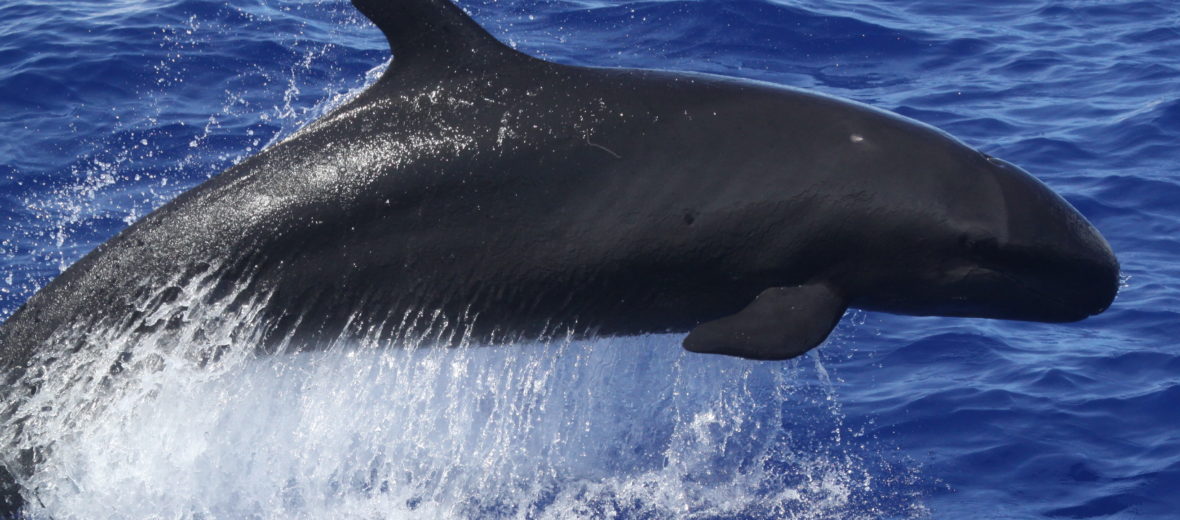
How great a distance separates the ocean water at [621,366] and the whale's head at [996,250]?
7.77 feet

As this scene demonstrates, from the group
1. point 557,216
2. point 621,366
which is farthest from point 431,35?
point 621,366

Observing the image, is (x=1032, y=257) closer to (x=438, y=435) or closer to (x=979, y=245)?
(x=979, y=245)

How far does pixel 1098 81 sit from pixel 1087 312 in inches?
485

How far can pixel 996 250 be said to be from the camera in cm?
897

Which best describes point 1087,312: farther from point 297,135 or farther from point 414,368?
point 297,135

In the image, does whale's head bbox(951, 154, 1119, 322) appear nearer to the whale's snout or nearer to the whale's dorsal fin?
the whale's snout

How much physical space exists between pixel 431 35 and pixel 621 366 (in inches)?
144

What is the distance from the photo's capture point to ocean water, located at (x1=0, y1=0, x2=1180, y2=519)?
10180mm

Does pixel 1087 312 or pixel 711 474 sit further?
pixel 711 474

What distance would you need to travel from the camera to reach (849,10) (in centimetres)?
2334

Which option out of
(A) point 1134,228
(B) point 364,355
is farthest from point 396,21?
(A) point 1134,228

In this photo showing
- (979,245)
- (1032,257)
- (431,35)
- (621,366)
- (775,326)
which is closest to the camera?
(775,326)

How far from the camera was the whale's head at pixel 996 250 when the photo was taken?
890 centimetres

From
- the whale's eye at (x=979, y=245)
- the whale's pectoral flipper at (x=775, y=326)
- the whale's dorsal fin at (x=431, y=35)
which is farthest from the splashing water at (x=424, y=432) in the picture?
the whale's eye at (x=979, y=245)
